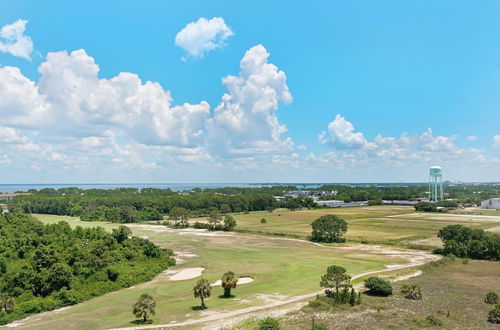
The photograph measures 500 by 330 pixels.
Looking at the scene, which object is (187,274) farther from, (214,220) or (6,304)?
(214,220)

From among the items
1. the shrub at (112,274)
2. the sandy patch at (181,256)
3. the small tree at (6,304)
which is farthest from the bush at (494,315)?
the small tree at (6,304)

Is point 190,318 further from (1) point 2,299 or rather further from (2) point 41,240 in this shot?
(2) point 41,240

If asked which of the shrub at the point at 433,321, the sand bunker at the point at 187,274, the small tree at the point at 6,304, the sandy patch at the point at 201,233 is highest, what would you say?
the shrub at the point at 433,321

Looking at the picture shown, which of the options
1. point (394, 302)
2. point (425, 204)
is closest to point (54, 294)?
point (394, 302)

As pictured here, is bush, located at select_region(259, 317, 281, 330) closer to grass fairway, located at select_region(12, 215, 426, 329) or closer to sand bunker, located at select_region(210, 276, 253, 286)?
grass fairway, located at select_region(12, 215, 426, 329)

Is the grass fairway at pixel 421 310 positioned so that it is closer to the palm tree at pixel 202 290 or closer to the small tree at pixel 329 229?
the palm tree at pixel 202 290

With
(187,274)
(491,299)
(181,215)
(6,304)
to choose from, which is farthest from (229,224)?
(491,299)

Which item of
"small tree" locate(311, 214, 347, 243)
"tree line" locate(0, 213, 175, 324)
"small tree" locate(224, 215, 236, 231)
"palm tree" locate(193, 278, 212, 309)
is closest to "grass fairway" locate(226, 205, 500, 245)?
"small tree" locate(311, 214, 347, 243)
